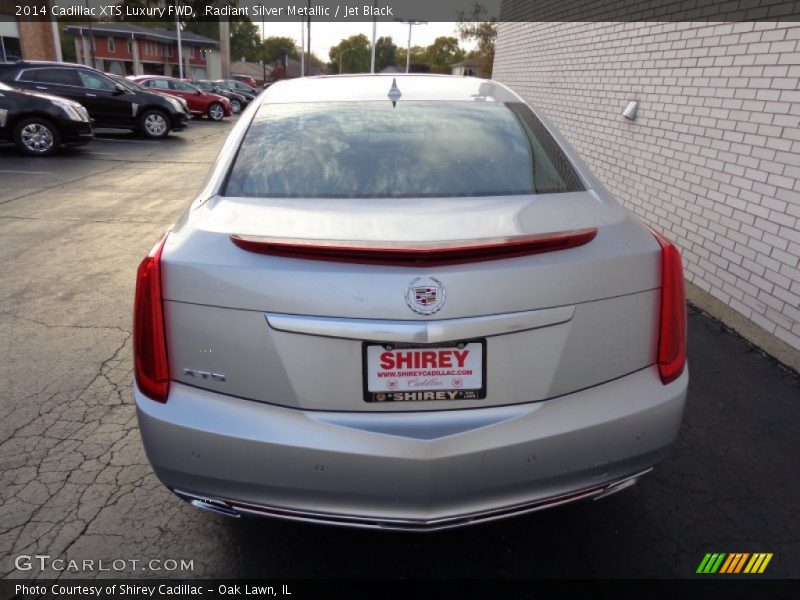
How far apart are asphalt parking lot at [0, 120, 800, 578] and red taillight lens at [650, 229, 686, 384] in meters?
0.82

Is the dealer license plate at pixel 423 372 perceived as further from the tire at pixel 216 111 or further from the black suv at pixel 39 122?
the tire at pixel 216 111

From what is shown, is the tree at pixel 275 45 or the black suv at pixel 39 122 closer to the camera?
the black suv at pixel 39 122

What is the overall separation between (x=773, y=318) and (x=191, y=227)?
3.81 metres

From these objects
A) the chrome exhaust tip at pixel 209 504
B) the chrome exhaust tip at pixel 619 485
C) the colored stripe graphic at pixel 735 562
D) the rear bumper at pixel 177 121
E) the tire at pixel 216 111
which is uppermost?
the chrome exhaust tip at pixel 619 485

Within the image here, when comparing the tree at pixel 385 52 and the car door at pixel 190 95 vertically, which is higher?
the tree at pixel 385 52

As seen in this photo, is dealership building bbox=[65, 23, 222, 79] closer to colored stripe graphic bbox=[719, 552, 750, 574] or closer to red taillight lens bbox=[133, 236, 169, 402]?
red taillight lens bbox=[133, 236, 169, 402]

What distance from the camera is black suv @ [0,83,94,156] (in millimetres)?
11289

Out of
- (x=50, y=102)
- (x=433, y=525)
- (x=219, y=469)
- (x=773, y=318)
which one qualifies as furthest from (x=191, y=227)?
(x=50, y=102)

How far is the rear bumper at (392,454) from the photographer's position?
1735 mm

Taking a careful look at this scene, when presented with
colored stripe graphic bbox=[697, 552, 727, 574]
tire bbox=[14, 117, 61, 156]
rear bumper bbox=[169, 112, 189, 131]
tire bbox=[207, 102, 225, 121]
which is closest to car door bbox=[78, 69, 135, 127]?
rear bumper bbox=[169, 112, 189, 131]

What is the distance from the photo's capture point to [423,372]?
1725 mm

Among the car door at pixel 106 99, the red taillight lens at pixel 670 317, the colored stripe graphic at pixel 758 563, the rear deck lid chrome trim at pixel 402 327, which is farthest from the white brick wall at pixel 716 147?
the car door at pixel 106 99

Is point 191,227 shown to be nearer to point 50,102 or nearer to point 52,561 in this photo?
point 52,561

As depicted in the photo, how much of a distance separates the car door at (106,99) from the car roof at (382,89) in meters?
14.5
